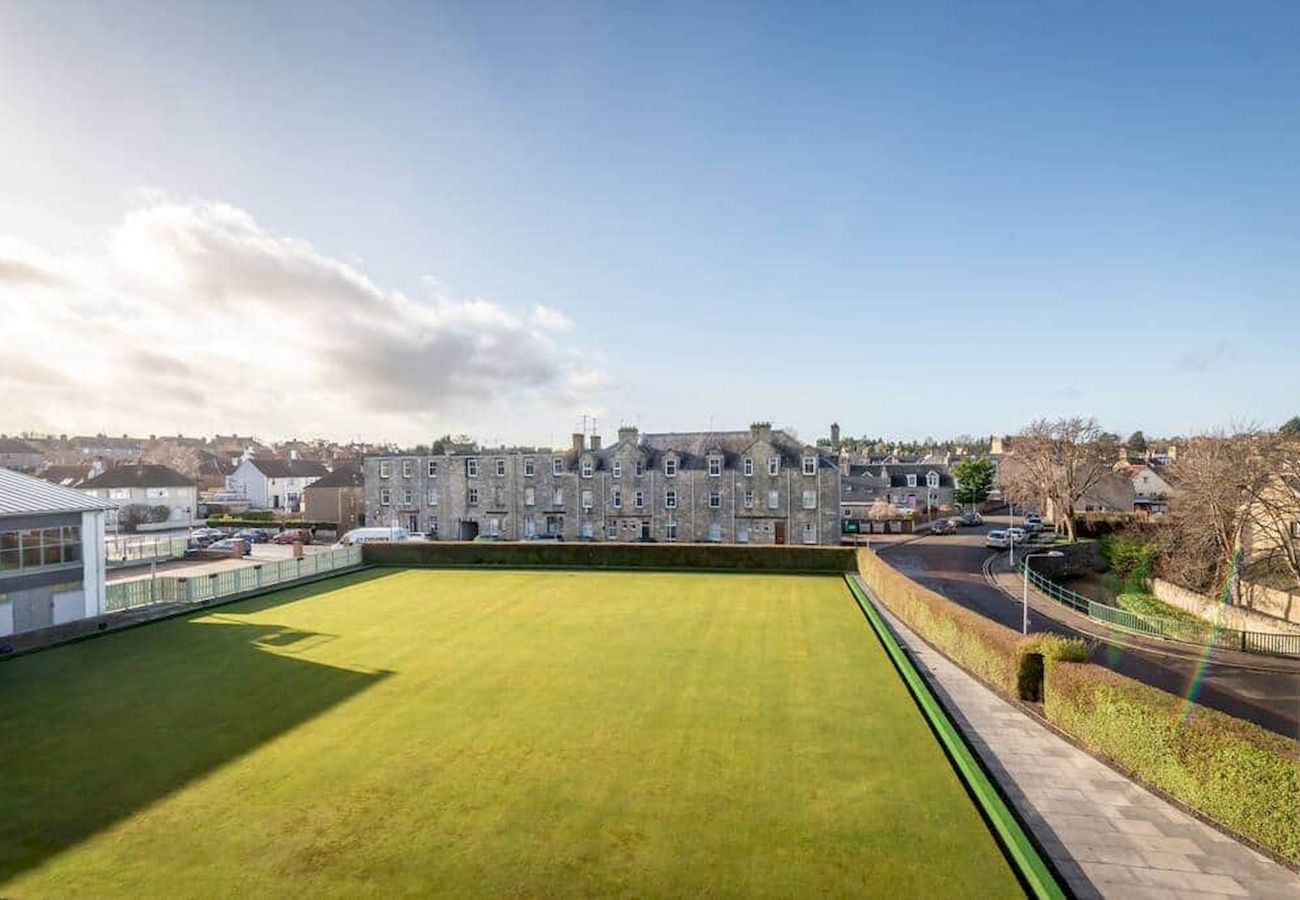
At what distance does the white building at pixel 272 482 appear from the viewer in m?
88.6

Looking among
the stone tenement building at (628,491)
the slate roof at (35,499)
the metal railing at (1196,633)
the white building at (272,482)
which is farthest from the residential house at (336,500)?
the metal railing at (1196,633)

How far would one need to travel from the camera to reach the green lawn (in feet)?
33.6

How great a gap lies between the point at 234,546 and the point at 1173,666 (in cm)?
5567

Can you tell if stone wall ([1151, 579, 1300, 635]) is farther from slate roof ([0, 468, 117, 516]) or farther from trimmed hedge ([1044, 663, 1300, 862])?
slate roof ([0, 468, 117, 516])

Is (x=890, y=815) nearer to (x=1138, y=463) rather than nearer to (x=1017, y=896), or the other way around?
(x=1017, y=896)

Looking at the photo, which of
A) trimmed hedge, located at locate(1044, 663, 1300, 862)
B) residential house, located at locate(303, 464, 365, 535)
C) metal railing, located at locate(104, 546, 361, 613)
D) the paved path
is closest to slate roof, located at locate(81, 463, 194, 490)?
residential house, located at locate(303, 464, 365, 535)

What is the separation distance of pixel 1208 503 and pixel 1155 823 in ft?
109

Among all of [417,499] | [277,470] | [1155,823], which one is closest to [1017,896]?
[1155,823]

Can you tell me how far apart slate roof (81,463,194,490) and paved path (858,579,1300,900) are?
8517cm

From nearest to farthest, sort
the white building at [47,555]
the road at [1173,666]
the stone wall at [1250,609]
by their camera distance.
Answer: the road at [1173,666] < the white building at [47,555] < the stone wall at [1250,609]

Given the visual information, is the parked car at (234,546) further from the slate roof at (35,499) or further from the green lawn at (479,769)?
the green lawn at (479,769)

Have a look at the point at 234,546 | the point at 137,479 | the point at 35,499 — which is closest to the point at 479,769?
the point at 35,499

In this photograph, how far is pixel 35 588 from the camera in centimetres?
2491

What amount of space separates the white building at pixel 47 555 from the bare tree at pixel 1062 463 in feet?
217
